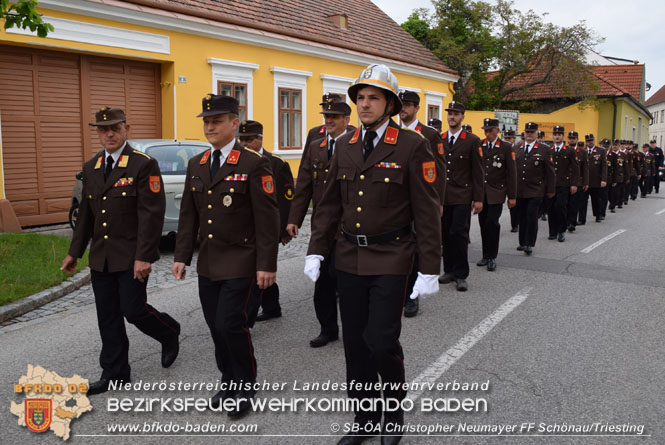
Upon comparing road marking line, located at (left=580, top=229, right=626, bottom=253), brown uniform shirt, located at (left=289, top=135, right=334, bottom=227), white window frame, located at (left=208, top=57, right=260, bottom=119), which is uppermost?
white window frame, located at (left=208, top=57, right=260, bottom=119)

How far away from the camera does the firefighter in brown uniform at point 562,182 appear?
11766 mm

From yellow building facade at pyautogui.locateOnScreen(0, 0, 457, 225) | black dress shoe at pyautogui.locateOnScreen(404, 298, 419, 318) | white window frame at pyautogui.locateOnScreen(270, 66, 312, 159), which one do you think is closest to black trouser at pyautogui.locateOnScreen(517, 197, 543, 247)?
black dress shoe at pyautogui.locateOnScreen(404, 298, 419, 318)

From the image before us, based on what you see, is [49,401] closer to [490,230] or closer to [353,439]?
[353,439]

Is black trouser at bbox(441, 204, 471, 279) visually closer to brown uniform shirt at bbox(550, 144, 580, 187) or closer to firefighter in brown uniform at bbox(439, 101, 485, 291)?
firefighter in brown uniform at bbox(439, 101, 485, 291)

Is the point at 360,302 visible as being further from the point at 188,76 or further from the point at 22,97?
the point at 188,76

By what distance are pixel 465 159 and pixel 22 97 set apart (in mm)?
8358

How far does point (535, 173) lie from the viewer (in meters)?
10.6

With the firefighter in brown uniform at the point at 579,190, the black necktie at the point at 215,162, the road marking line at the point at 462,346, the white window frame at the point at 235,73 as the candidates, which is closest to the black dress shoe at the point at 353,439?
the road marking line at the point at 462,346

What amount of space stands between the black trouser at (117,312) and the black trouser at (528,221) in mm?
7156

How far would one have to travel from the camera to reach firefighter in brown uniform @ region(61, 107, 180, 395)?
4250 mm

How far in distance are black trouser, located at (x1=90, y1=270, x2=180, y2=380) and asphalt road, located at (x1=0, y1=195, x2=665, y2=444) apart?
0.73 ft

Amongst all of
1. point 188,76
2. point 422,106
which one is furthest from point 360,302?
point 422,106

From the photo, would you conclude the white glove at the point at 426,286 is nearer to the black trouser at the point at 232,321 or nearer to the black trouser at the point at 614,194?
the black trouser at the point at 232,321

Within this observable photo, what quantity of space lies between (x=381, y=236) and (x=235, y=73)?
12.7 meters
